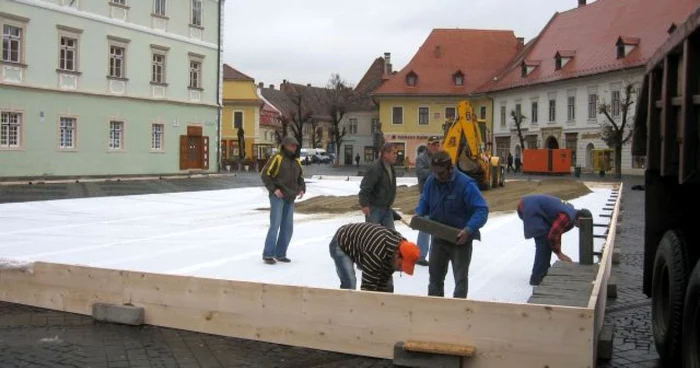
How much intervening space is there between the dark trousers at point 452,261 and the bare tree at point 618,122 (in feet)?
146

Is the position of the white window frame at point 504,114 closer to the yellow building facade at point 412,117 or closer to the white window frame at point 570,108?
the yellow building facade at point 412,117

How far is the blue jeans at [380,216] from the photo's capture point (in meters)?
9.07

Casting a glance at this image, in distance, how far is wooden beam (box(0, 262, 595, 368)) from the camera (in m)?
5.30

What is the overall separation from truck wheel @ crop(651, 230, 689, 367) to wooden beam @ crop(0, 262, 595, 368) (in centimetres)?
51

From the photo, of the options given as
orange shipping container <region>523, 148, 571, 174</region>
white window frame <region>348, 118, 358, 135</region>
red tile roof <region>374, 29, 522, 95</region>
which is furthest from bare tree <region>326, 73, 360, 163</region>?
orange shipping container <region>523, 148, 571, 174</region>

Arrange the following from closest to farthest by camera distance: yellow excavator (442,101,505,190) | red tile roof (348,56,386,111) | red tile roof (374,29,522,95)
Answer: yellow excavator (442,101,505,190) → red tile roof (374,29,522,95) → red tile roof (348,56,386,111)

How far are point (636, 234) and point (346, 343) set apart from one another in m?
11.0

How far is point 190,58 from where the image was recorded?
4125cm

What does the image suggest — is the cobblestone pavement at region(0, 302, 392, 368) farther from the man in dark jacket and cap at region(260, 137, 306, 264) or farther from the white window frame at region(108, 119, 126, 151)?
the white window frame at region(108, 119, 126, 151)

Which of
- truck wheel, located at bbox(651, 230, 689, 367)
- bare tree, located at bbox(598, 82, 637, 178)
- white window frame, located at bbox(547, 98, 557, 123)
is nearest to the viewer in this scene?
truck wheel, located at bbox(651, 230, 689, 367)

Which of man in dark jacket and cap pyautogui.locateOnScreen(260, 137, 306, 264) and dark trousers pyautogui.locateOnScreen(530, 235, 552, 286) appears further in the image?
man in dark jacket and cap pyautogui.locateOnScreen(260, 137, 306, 264)

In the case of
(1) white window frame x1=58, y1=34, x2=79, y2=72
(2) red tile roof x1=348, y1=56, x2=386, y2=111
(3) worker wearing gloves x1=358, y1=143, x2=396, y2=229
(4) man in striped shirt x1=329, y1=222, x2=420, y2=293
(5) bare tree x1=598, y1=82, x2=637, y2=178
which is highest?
(2) red tile roof x1=348, y1=56, x2=386, y2=111

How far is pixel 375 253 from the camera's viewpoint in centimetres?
610

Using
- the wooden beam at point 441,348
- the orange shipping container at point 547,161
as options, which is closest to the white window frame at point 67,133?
the wooden beam at point 441,348
